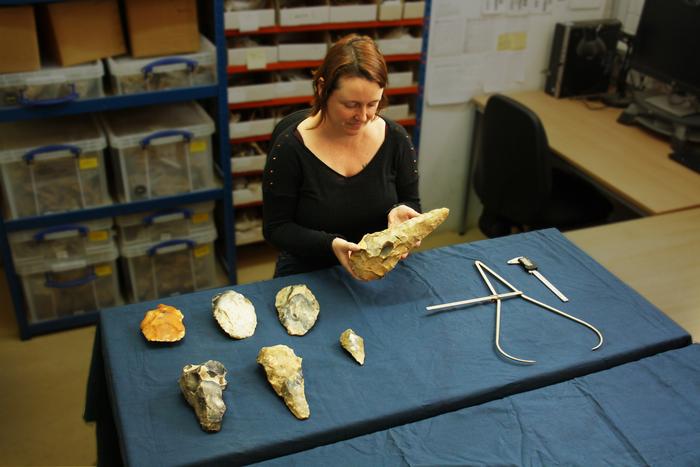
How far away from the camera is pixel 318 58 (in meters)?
3.03

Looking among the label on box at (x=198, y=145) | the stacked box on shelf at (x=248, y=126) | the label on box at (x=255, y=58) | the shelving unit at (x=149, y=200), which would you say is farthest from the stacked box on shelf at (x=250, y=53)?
the label on box at (x=198, y=145)

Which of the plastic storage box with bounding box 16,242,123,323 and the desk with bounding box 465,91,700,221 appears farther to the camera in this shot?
the plastic storage box with bounding box 16,242,123,323

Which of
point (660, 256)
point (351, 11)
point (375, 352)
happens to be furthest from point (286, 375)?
point (351, 11)

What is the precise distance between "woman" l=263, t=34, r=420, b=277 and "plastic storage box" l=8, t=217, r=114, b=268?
117 cm

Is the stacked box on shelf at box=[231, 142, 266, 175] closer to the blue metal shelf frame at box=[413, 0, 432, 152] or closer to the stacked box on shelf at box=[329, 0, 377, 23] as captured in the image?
the stacked box on shelf at box=[329, 0, 377, 23]

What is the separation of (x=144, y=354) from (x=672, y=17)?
103 inches

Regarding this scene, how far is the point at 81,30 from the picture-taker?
254 centimetres

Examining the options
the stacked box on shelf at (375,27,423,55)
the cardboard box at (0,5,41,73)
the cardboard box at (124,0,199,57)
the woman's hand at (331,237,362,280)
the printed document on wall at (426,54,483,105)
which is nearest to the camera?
the woman's hand at (331,237,362,280)

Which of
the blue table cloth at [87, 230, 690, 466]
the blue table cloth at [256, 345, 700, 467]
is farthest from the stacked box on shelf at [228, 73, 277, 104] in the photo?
the blue table cloth at [256, 345, 700, 467]

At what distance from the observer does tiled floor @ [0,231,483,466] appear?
239cm

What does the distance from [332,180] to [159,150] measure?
1182 millimetres

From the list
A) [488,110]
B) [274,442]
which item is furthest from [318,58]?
[274,442]

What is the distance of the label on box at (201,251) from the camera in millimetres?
3074

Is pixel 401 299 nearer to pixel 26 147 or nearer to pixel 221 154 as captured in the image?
pixel 221 154
